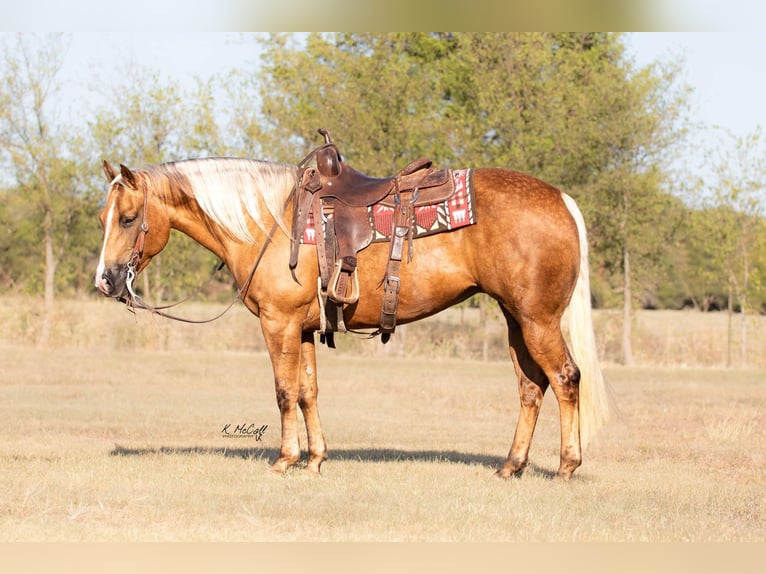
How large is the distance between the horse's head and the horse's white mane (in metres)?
0.25

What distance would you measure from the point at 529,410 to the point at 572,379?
53 cm

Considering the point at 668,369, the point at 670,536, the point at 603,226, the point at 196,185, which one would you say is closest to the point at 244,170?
the point at 196,185

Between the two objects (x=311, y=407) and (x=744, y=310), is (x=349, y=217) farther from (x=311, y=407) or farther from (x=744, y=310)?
(x=744, y=310)

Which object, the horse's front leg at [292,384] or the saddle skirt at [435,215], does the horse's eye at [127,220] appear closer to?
the horse's front leg at [292,384]

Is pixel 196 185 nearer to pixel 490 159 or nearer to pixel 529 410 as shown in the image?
pixel 529 410

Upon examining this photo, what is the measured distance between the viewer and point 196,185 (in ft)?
24.7

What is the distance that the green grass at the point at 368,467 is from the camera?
5.91 m

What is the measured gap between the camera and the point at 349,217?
23.7 feet

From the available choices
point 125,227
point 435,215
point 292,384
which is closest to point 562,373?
point 435,215

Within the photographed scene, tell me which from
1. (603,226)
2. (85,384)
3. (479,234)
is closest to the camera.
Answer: (479,234)

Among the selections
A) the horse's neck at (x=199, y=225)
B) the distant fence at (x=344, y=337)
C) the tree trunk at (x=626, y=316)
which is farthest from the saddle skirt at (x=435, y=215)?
the tree trunk at (x=626, y=316)

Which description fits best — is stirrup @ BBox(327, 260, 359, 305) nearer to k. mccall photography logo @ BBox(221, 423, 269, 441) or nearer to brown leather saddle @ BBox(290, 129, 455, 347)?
brown leather saddle @ BBox(290, 129, 455, 347)

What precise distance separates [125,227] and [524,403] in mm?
3513

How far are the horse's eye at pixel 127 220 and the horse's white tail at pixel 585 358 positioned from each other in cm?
342
